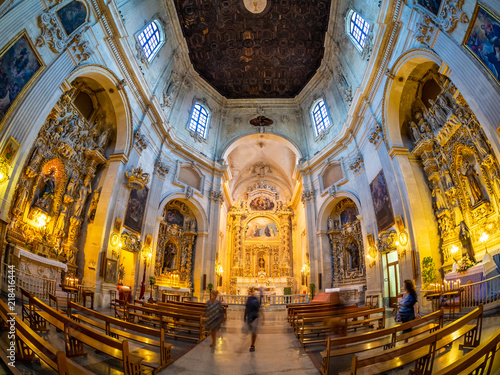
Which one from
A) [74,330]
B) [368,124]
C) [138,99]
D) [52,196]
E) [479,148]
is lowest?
[74,330]

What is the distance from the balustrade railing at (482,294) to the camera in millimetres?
6162

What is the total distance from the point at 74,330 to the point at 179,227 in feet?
50.7

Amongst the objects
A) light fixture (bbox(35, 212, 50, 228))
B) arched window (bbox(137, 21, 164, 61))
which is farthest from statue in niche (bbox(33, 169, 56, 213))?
arched window (bbox(137, 21, 164, 61))

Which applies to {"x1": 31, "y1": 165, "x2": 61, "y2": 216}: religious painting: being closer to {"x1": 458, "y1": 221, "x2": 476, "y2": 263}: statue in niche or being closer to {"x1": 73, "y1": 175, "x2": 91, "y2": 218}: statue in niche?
{"x1": 73, "y1": 175, "x2": 91, "y2": 218}: statue in niche

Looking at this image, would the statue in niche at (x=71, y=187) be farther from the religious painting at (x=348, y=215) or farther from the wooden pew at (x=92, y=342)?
the religious painting at (x=348, y=215)

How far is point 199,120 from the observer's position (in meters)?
21.6

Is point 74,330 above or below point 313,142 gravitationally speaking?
below

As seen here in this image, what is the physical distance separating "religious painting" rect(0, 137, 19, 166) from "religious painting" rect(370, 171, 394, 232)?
14042mm

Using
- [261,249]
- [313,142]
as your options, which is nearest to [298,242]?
[261,249]

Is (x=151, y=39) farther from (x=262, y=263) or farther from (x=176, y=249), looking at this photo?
(x=262, y=263)

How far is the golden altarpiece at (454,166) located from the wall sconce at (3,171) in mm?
13812

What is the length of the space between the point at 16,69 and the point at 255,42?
1522 cm

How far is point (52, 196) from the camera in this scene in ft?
35.1

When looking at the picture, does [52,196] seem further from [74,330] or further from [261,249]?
[261,249]
